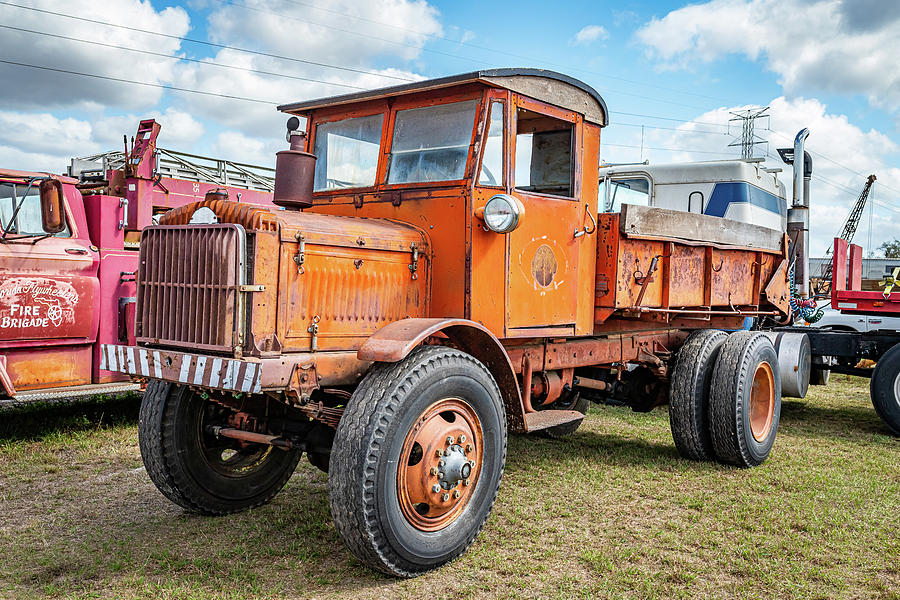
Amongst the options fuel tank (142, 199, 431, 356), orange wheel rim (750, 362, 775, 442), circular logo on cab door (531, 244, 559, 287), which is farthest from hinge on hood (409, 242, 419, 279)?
orange wheel rim (750, 362, 775, 442)

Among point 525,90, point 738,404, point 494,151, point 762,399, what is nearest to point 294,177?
point 494,151

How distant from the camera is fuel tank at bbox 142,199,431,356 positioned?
147 inches

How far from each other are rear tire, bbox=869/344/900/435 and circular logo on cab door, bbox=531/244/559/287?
4.99 metres

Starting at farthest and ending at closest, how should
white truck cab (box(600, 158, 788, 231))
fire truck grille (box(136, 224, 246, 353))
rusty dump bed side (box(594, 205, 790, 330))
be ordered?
1. white truck cab (box(600, 158, 788, 231))
2. rusty dump bed side (box(594, 205, 790, 330))
3. fire truck grille (box(136, 224, 246, 353))

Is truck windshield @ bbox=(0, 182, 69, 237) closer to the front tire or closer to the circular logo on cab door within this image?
the front tire

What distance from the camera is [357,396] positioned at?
12.3 ft

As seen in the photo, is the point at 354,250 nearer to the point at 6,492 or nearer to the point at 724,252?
the point at 6,492

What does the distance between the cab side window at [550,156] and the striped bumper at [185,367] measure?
241 cm

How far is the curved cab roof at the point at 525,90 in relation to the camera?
452cm

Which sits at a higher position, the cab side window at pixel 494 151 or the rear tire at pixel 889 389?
the cab side window at pixel 494 151

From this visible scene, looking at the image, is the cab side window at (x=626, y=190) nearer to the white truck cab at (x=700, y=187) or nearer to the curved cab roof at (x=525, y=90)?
the white truck cab at (x=700, y=187)

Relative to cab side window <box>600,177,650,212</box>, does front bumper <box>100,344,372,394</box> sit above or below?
below

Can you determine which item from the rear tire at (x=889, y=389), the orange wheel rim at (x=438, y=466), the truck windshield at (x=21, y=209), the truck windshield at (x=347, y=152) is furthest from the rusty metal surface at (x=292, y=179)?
the rear tire at (x=889, y=389)

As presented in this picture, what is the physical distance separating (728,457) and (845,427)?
10.3ft
